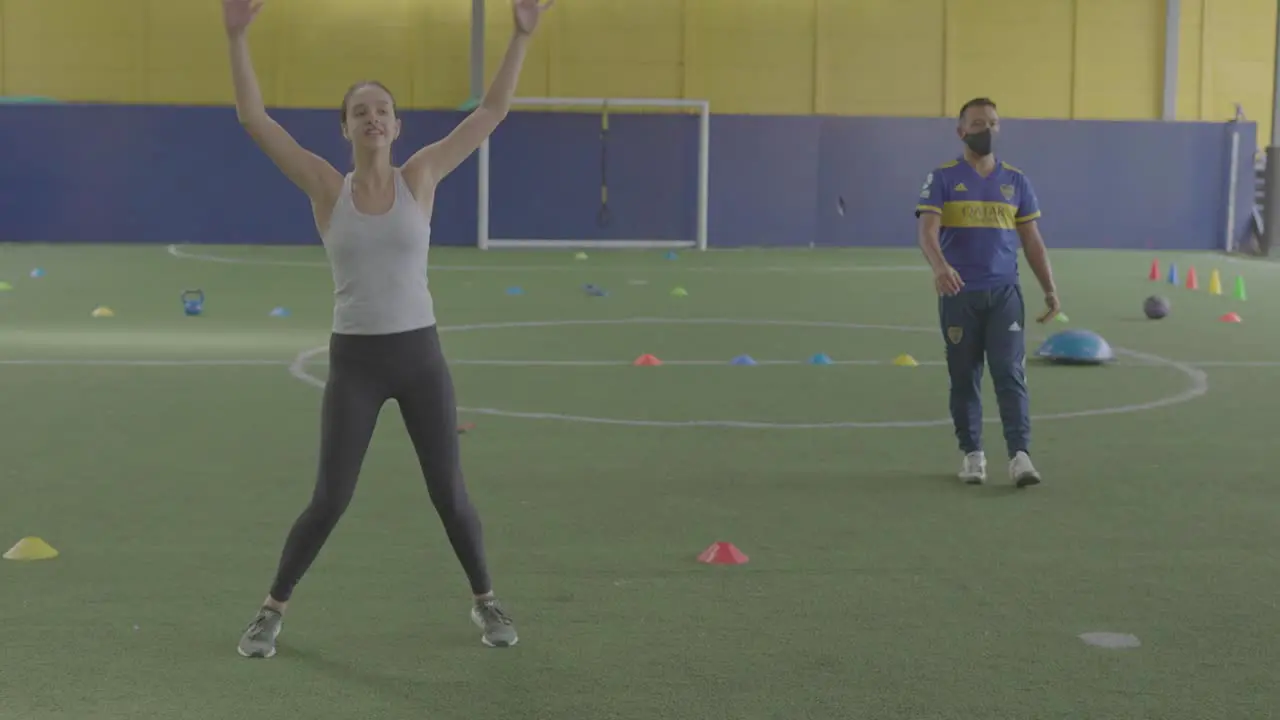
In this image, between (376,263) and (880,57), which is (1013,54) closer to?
(880,57)

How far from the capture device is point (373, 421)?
5301 millimetres

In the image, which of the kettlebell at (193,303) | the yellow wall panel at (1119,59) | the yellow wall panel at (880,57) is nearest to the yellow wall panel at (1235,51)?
the yellow wall panel at (1119,59)

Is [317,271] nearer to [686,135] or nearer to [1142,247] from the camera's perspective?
[686,135]

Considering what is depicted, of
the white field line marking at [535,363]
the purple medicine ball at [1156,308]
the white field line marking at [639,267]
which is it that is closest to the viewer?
the white field line marking at [535,363]

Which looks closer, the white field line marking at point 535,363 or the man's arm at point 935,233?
the man's arm at point 935,233

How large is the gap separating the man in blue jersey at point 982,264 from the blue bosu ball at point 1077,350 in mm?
4611

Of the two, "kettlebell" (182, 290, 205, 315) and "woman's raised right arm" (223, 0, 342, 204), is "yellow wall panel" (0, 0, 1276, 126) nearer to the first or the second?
"kettlebell" (182, 290, 205, 315)

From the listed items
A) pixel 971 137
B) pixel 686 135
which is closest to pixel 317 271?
pixel 686 135

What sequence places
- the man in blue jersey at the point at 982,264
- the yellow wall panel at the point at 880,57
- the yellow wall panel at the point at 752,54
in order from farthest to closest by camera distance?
1. the yellow wall panel at the point at 880,57
2. the yellow wall panel at the point at 752,54
3. the man in blue jersey at the point at 982,264

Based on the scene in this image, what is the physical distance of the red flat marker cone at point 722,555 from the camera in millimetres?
6449

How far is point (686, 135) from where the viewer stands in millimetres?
28641

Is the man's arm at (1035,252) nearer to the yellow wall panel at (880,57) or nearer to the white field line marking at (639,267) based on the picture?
the white field line marking at (639,267)

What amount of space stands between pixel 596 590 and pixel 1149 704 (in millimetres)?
1922

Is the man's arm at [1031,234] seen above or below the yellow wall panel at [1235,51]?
below
